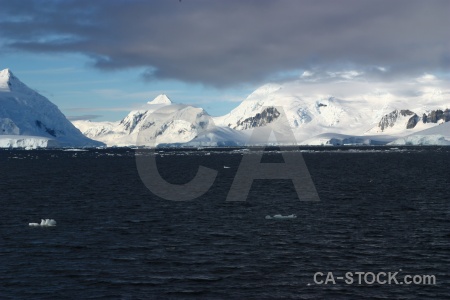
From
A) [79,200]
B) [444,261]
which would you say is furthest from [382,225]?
[79,200]

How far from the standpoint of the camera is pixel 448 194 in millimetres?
91750

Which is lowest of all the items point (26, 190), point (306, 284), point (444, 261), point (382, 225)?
point (306, 284)

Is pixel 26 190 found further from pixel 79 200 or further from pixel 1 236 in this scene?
pixel 1 236

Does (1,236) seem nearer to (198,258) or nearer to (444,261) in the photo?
(198,258)

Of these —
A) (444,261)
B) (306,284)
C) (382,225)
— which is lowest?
(306,284)

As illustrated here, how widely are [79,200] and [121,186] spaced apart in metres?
26.7

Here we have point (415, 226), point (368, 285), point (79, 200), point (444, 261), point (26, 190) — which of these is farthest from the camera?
point (26, 190)

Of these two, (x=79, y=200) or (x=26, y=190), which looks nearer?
(x=79, y=200)

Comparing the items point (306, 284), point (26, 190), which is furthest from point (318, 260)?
point (26, 190)

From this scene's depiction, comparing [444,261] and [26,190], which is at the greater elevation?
[26,190]

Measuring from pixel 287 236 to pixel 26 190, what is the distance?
63.7 metres

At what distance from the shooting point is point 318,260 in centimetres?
4700

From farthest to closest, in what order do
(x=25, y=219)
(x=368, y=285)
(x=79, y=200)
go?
(x=79, y=200) < (x=25, y=219) < (x=368, y=285)

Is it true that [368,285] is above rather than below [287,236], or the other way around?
below
